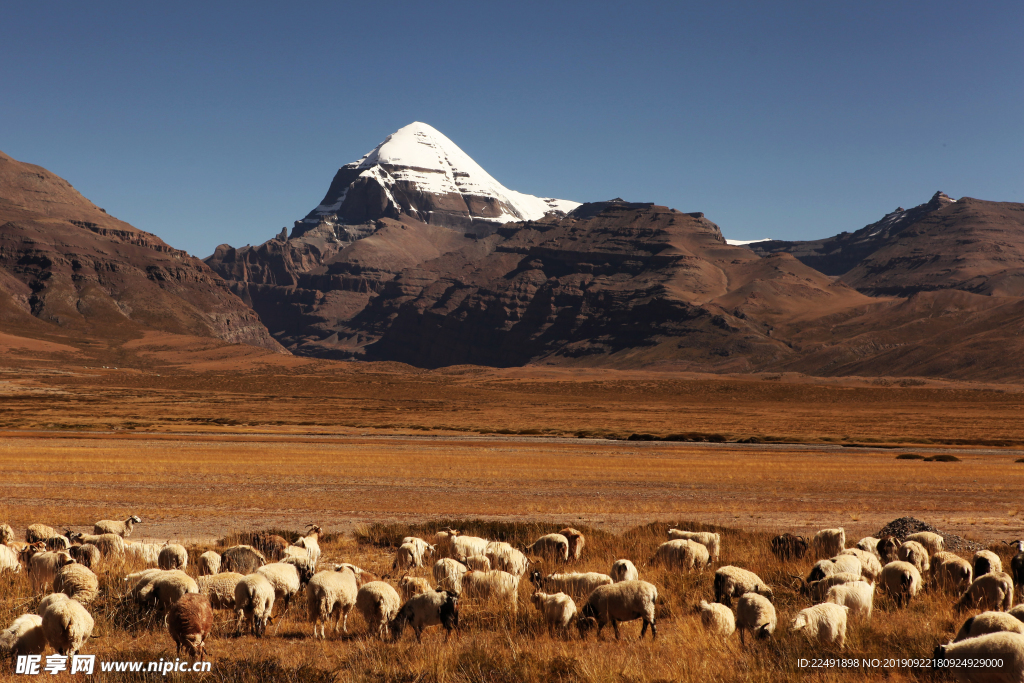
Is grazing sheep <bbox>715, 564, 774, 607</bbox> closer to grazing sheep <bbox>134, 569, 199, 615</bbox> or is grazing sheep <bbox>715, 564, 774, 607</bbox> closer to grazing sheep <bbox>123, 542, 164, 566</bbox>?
grazing sheep <bbox>134, 569, 199, 615</bbox>

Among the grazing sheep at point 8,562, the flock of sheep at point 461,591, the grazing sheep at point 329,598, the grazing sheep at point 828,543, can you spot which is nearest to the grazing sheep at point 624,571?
the flock of sheep at point 461,591

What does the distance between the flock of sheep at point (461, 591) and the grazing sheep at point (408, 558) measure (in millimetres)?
31

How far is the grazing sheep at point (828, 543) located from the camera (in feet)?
60.5

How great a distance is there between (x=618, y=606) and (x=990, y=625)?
493 centimetres

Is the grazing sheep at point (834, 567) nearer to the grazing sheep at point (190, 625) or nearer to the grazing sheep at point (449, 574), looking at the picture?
the grazing sheep at point (449, 574)

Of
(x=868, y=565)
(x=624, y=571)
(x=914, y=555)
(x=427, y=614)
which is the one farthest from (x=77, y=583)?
(x=914, y=555)

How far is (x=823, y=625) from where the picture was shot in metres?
10.8

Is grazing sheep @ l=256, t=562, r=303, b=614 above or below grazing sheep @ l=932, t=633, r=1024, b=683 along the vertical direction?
below

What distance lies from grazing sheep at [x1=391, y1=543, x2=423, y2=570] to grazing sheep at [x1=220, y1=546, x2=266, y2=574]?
9.52 feet

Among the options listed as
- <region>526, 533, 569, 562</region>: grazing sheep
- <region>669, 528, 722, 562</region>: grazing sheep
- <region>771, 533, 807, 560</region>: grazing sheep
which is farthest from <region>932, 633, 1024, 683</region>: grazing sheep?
<region>526, 533, 569, 562</region>: grazing sheep

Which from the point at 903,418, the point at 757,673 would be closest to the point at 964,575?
the point at 757,673

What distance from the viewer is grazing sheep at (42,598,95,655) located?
987cm

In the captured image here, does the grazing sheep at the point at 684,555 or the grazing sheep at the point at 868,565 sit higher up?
the grazing sheep at the point at 868,565

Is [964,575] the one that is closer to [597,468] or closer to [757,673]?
[757,673]
